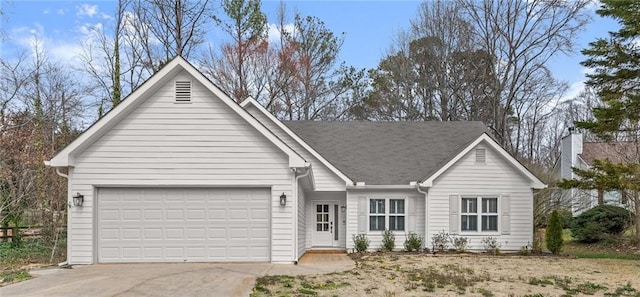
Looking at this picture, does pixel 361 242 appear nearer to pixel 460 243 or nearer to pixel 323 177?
pixel 323 177

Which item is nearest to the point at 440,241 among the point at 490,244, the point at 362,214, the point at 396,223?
the point at 396,223

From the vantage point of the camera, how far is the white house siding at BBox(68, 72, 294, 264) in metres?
12.1

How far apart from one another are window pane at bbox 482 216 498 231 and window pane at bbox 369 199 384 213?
11.1ft

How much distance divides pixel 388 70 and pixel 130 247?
22755 mm

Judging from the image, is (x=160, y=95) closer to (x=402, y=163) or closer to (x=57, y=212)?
(x=57, y=212)

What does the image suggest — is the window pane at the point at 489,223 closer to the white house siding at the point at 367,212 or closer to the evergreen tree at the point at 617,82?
the white house siding at the point at 367,212

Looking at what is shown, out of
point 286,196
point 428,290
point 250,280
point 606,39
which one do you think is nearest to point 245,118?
point 286,196

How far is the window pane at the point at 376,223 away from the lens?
17.0 m

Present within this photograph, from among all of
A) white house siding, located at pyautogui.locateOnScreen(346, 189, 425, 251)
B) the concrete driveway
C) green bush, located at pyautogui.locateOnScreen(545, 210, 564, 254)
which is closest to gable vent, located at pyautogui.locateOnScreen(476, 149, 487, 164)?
white house siding, located at pyautogui.locateOnScreen(346, 189, 425, 251)

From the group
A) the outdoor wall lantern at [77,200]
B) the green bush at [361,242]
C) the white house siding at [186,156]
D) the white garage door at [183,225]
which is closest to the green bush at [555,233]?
the green bush at [361,242]

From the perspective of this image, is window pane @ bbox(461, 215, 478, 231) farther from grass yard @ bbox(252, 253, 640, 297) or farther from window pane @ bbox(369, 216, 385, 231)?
window pane @ bbox(369, 216, 385, 231)

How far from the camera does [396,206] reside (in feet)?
56.3

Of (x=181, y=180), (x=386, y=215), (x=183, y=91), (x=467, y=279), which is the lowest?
(x=467, y=279)

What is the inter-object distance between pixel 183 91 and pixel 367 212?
25.1 feet
